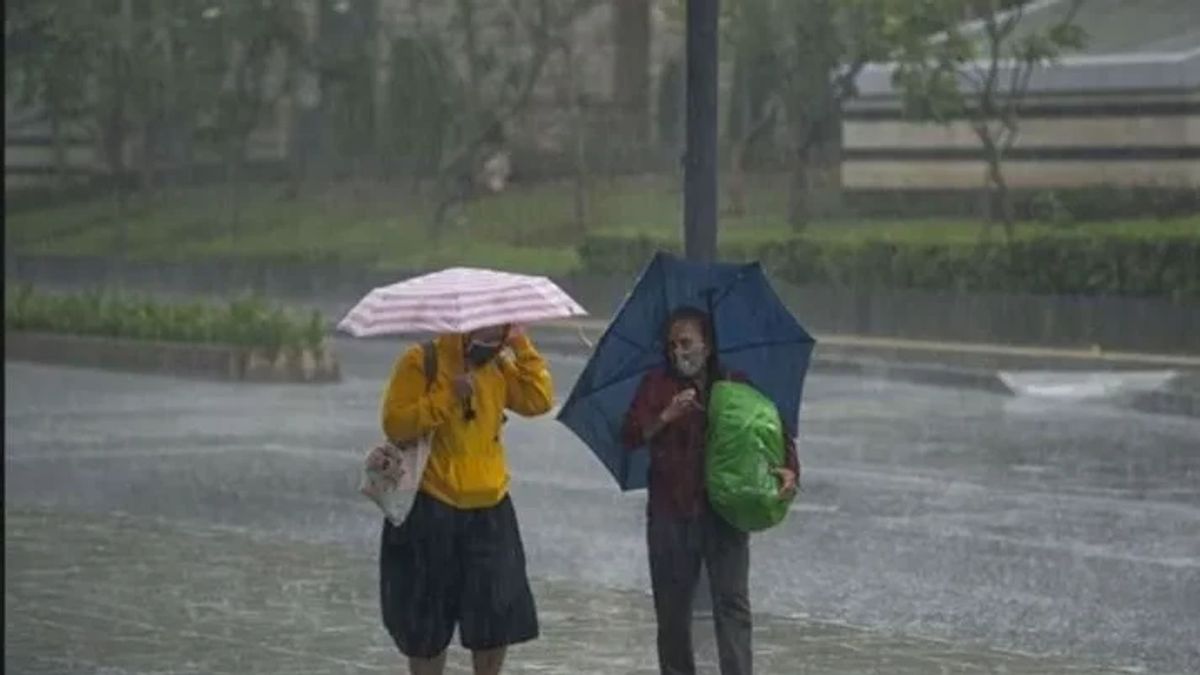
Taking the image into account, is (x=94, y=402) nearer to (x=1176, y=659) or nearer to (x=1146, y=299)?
(x=1146, y=299)

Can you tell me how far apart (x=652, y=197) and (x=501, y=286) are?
30.8 metres

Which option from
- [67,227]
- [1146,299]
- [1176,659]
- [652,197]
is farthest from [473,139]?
[1176,659]

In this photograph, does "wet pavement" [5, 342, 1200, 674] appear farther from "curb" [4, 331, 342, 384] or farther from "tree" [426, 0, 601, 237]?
"tree" [426, 0, 601, 237]

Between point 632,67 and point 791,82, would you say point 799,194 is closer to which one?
point 791,82

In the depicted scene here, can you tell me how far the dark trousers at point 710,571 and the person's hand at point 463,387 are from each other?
27.9 inches

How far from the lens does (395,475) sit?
881cm

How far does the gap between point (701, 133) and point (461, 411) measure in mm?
2174

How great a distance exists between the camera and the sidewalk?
11.0m

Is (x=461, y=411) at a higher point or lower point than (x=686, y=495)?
higher

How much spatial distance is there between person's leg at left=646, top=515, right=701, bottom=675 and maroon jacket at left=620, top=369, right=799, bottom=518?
0.05 metres

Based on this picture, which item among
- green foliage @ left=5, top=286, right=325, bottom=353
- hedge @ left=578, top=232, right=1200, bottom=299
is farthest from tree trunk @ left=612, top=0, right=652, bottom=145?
green foliage @ left=5, top=286, right=325, bottom=353

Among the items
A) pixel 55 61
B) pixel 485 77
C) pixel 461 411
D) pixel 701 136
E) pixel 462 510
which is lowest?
pixel 485 77

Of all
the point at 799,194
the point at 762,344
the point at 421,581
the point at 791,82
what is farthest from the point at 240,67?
the point at 421,581

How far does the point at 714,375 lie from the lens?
901 cm
